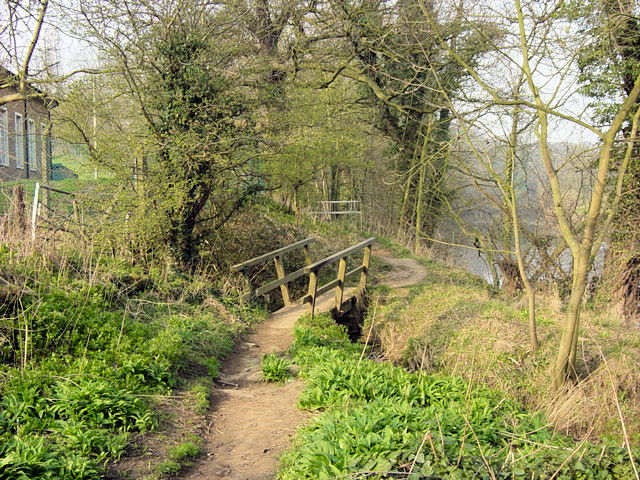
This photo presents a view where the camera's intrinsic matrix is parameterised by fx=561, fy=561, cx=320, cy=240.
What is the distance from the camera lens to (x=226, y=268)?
10.6m

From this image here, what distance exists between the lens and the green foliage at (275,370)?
248 inches

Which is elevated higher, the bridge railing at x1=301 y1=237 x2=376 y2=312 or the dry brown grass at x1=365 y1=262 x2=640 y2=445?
the bridge railing at x1=301 y1=237 x2=376 y2=312

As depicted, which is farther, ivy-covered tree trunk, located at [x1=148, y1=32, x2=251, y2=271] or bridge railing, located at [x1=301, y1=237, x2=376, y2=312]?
bridge railing, located at [x1=301, y1=237, x2=376, y2=312]

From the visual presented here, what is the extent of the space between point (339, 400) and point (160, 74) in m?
6.59

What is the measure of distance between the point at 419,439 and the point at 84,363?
319cm

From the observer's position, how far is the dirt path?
4.27m

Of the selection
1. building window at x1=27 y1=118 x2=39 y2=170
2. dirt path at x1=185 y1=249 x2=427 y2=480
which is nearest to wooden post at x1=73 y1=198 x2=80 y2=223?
building window at x1=27 y1=118 x2=39 y2=170

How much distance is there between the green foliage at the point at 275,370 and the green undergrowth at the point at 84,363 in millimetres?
594

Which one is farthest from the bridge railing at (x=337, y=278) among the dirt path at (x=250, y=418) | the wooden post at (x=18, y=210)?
the wooden post at (x=18, y=210)

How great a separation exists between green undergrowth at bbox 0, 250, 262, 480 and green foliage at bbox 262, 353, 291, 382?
0.59 m

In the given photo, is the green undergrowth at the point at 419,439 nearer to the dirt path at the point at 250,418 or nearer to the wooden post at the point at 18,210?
the dirt path at the point at 250,418

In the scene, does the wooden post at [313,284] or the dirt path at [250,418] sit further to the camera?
the wooden post at [313,284]

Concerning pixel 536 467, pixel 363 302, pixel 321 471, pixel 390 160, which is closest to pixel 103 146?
pixel 363 302

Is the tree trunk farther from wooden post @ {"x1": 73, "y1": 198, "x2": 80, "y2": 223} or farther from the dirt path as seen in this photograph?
wooden post @ {"x1": 73, "y1": 198, "x2": 80, "y2": 223}
